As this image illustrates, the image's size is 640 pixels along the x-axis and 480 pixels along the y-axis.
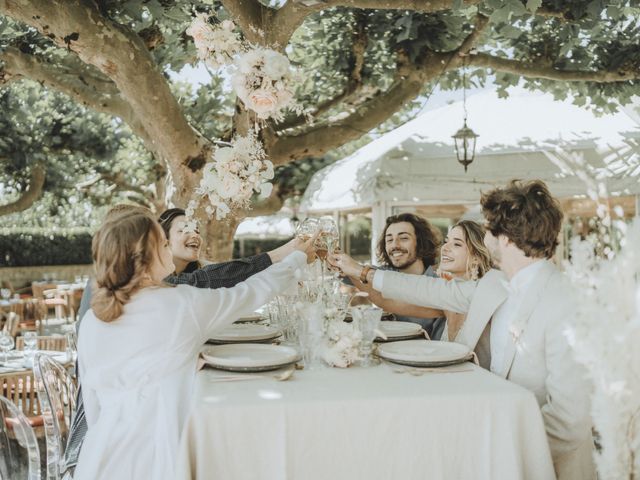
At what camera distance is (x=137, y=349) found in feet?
7.05

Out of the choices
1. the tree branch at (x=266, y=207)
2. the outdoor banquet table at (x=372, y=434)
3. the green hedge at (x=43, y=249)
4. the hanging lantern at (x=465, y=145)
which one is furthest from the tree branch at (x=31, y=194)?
the outdoor banquet table at (x=372, y=434)

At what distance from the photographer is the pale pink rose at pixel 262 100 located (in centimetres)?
280

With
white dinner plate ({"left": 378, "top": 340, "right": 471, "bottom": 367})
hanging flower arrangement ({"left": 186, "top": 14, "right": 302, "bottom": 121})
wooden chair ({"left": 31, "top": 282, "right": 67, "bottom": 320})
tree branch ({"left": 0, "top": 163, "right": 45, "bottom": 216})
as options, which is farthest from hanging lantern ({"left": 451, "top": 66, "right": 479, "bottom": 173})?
wooden chair ({"left": 31, "top": 282, "right": 67, "bottom": 320})

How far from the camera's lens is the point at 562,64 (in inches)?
242

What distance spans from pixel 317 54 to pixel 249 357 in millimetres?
5138

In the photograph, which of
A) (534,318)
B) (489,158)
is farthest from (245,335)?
(489,158)

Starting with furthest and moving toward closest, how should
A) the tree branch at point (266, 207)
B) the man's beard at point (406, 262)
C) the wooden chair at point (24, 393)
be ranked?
the tree branch at point (266, 207) → the man's beard at point (406, 262) → the wooden chair at point (24, 393)

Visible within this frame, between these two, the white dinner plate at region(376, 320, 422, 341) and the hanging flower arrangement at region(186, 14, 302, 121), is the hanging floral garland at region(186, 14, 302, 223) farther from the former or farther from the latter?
the white dinner plate at region(376, 320, 422, 341)

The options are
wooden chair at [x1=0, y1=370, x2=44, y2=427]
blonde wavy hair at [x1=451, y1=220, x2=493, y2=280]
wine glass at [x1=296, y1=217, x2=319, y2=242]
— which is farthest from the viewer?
wooden chair at [x1=0, y1=370, x2=44, y2=427]

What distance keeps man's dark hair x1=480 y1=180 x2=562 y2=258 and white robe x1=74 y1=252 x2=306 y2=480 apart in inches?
48.7

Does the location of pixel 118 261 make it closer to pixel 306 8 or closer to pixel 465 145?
pixel 306 8

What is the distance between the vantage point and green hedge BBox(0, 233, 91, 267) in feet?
57.4

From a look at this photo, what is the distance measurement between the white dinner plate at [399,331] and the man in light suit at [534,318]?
10.1 inches

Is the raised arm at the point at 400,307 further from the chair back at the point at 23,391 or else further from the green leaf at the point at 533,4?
the chair back at the point at 23,391
